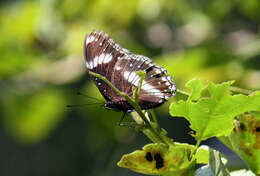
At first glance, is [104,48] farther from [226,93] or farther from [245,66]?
[245,66]

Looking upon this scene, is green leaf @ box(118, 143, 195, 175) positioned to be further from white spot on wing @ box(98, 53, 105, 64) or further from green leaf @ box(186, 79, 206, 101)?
white spot on wing @ box(98, 53, 105, 64)

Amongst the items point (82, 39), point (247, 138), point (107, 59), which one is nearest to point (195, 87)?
point (247, 138)

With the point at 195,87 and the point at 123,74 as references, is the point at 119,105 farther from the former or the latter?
the point at 195,87

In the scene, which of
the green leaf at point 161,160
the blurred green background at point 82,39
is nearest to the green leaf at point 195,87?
the green leaf at point 161,160

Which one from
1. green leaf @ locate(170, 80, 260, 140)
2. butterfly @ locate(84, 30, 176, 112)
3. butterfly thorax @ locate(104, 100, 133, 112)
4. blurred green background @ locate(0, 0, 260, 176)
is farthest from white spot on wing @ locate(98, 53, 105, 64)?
blurred green background @ locate(0, 0, 260, 176)

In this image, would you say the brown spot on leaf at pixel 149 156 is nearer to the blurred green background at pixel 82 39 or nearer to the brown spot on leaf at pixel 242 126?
the brown spot on leaf at pixel 242 126

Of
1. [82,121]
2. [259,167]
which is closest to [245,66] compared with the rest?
[259,167]
